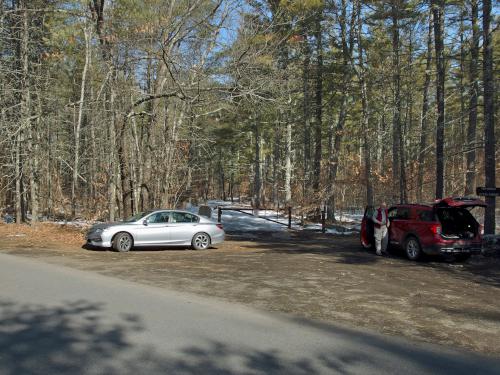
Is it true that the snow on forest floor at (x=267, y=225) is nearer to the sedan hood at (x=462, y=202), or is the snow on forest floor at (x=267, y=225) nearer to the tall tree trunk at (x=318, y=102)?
the tall tree trunk at (x=318, y=102)

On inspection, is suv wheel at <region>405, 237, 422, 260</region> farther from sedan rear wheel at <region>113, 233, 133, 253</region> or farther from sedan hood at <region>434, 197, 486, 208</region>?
sedan rear wheel at <region>113, 233, 133, 253</region>

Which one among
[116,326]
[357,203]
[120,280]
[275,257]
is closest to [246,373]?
[116,326]

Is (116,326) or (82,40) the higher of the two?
(82,40)

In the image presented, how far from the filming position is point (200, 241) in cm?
1683

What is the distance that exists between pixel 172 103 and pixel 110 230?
795cm

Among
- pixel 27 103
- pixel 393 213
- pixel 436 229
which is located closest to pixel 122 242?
pixel 393 213

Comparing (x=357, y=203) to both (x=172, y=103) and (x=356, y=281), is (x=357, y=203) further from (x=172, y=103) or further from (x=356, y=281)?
(x=356, y=281)

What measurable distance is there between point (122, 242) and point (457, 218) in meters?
9.96

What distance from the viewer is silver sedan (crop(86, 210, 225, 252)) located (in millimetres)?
15516

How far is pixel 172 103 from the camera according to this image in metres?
21.6

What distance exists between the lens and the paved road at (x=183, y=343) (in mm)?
4812

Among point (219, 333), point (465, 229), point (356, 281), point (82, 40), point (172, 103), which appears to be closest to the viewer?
point (219, 333)

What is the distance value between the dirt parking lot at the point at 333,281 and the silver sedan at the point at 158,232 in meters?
0.39

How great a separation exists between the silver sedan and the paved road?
769 centimetres
